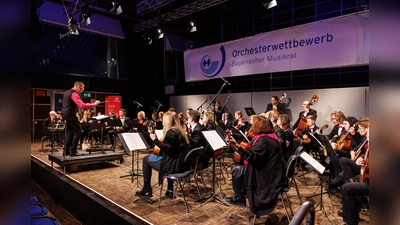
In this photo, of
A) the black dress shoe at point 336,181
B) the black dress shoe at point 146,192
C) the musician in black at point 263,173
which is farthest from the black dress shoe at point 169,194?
the black dress shoe at point 336,181

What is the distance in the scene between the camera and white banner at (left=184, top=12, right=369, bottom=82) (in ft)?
20.3

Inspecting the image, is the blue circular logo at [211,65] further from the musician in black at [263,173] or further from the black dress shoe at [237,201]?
the musician in black at [263,173]

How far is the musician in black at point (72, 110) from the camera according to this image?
5.62m

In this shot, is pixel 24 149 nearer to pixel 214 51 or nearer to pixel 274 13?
pixel 214 51

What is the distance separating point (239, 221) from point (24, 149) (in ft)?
10.4

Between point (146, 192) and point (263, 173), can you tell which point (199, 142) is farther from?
point (263, 173)

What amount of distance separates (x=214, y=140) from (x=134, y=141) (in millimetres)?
1300

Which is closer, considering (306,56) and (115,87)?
(306,56)

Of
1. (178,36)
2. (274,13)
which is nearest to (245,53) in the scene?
(274,13)

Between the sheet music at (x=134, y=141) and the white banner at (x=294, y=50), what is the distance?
4.89 meters

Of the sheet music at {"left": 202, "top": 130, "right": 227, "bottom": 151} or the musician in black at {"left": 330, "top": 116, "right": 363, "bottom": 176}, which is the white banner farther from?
the sheet music at {"left": 202, "top": 130, "right": 227, "bottom": 151}

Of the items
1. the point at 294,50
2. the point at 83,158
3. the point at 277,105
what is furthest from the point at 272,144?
the point at 277,105

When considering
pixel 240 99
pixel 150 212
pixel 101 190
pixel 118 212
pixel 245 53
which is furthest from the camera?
pixel 240 99

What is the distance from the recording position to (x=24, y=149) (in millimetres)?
660
